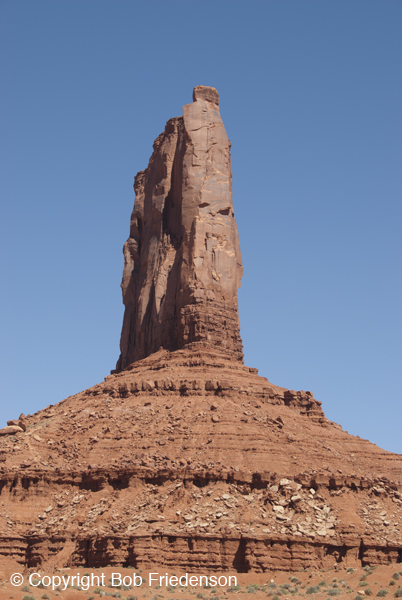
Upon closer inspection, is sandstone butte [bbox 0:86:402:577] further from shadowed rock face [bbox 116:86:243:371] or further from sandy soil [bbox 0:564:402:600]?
sandy soil [bbox 0:564:402:600]

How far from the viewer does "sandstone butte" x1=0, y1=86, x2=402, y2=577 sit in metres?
60.7

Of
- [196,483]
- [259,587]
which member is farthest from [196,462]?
[259,587]

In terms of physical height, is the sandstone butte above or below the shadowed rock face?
below

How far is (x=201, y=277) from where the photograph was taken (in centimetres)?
8169

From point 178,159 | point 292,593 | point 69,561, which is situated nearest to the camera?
point 292,593

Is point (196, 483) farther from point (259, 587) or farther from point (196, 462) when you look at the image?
point (259, 587)

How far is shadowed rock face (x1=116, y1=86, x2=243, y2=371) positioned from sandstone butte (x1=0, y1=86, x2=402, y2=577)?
16 cm

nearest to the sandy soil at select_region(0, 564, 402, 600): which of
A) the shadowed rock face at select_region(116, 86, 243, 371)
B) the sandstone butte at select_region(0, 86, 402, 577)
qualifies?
the sandstone butte at select_region(0, 86, 402, 577)

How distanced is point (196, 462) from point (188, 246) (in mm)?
23819

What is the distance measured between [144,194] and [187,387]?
30774 mm

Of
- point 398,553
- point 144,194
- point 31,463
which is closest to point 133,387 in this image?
point 31,463

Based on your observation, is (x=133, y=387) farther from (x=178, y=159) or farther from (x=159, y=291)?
(x=178, y=159)

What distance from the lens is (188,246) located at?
8344 cm

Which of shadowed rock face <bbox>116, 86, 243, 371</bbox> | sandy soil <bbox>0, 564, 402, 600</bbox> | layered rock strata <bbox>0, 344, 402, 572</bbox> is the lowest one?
sandy soil <bbox>0, 564, 402, 600</bbox>
